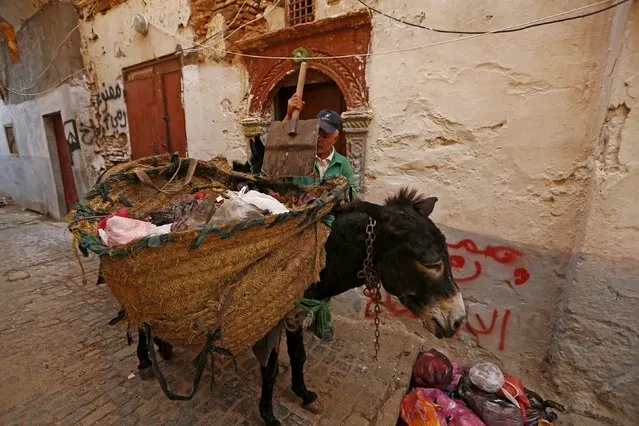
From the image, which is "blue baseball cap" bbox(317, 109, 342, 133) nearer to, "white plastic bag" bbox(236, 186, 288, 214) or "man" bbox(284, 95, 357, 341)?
"man" bbox(284, 95, 357, 341)

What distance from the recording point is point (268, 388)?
1.99 m

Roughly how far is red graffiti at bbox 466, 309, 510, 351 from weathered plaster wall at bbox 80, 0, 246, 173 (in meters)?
3.47

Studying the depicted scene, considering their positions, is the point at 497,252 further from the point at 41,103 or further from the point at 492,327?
the point at 41,103

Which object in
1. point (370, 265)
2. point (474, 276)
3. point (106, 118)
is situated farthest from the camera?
point (106, 118)

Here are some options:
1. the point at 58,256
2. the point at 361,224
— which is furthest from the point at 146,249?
the point at 58,256

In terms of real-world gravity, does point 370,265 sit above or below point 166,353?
above

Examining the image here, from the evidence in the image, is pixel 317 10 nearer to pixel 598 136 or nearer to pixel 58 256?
pixel 598 136

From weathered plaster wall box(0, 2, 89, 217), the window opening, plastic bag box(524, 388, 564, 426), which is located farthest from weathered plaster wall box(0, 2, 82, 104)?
plastic bag box(524, 388, 564, 426)

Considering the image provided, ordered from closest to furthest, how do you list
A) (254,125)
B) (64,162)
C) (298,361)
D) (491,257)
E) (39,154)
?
1. (298,361)
2. (491,257)
3. (254,125)
4. (64,162)
5. (39,154)

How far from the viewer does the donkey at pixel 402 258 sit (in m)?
1.50

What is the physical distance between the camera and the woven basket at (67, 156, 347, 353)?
121 cm

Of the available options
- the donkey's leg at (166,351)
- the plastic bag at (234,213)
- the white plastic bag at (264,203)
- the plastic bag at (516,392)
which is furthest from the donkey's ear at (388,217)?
the donkey's leg at (166,351)

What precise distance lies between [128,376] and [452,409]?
2.68 meters

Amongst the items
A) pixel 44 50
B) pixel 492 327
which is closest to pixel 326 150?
pixel 492 327
